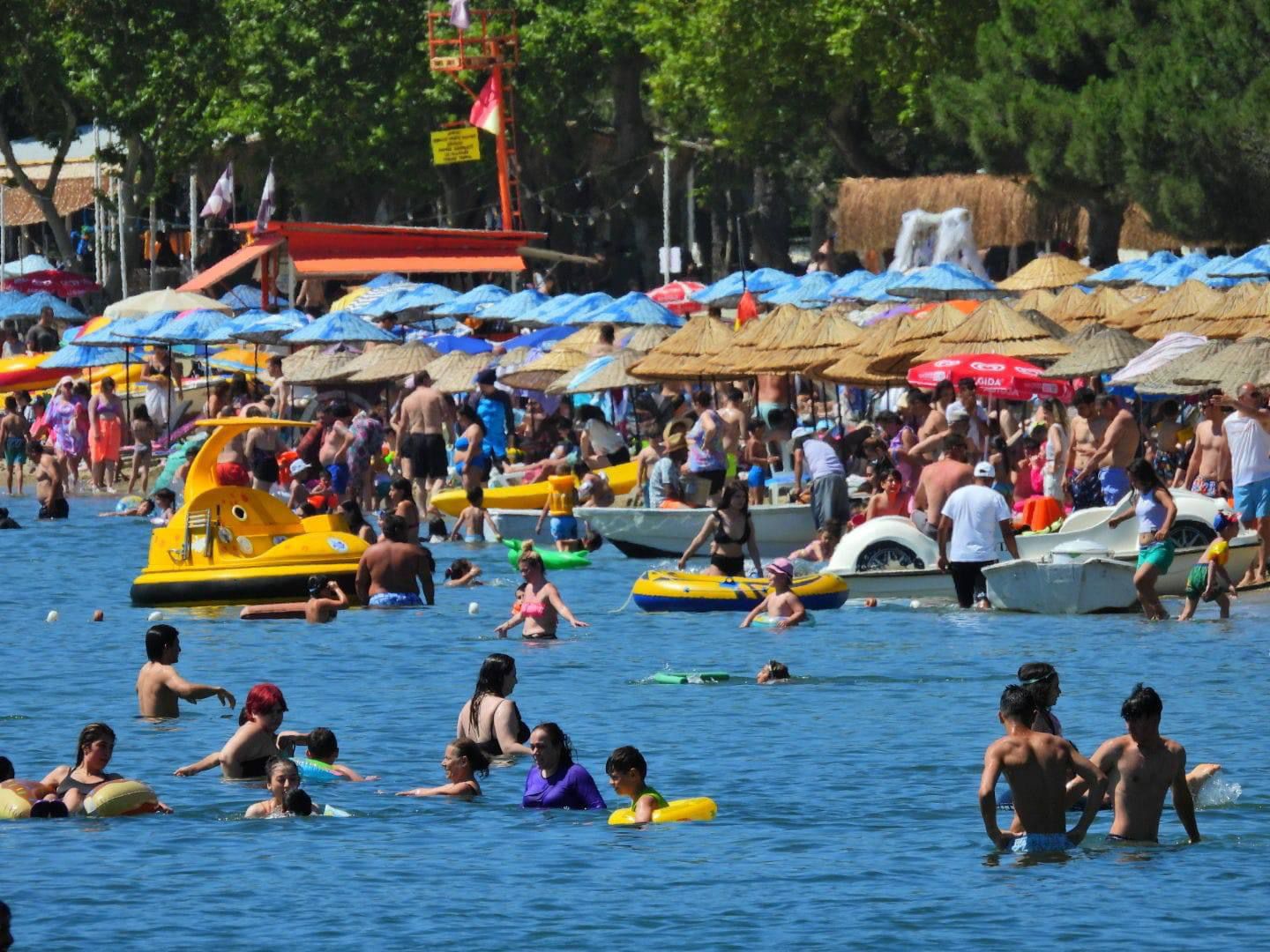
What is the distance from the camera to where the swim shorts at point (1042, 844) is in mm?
12781

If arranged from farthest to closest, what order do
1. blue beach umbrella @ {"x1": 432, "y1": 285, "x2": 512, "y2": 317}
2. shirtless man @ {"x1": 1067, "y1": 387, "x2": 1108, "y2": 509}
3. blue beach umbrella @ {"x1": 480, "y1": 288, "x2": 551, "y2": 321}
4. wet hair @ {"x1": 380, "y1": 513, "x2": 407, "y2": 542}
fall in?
blue beach umbrella @ {"x1": 432, "y1": 285, "x2": 512, "y2": 317} → blue beach umbrella @ {"x1": 480, "y1": 288, "x2": 551, "y2": 321} → shirtless man @ {"x1": 1067, "y1": 387, "x2": 1108, "y2": 509} → wet hair @ {"x1": 380, "y1": 513, "x2": 407, "y2": 542}

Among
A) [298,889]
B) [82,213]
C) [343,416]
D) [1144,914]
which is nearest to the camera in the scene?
[1144,914]

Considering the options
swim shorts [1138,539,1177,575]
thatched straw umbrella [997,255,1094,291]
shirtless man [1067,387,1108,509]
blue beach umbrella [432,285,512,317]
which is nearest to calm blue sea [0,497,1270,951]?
swim shorts [1138,539,1177,575]

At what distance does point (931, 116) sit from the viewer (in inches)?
2057

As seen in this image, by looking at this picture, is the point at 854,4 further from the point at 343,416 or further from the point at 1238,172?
the point at 343,416

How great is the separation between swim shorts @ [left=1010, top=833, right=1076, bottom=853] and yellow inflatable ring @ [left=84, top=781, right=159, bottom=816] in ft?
16.7

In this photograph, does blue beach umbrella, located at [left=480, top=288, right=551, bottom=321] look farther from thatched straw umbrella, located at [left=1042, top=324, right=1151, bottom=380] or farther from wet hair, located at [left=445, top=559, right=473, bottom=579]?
wet hair, located at [left=445, top=559, right=473, bottom=579]

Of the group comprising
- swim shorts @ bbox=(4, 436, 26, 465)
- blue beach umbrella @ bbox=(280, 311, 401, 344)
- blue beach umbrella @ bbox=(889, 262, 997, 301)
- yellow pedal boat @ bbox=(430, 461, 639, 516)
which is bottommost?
yellow pedal boat @ bbox=(430, 461, 639, 516)

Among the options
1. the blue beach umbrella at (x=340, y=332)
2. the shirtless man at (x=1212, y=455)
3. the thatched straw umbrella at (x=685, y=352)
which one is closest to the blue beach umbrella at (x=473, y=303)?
the blue beach umbrella at (x=340, y=332)

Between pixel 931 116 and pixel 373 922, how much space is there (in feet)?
136

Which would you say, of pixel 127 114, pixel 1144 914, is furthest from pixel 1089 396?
pixel 127 114

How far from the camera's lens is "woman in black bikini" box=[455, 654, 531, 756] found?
15.7m

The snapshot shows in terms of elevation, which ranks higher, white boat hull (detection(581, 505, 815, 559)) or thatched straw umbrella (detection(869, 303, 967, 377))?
thatched straw umbrella (detection(869, 303, 967, 377))

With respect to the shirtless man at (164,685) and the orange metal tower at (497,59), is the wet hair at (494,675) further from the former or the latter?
the orange metal tower at (497,59)
